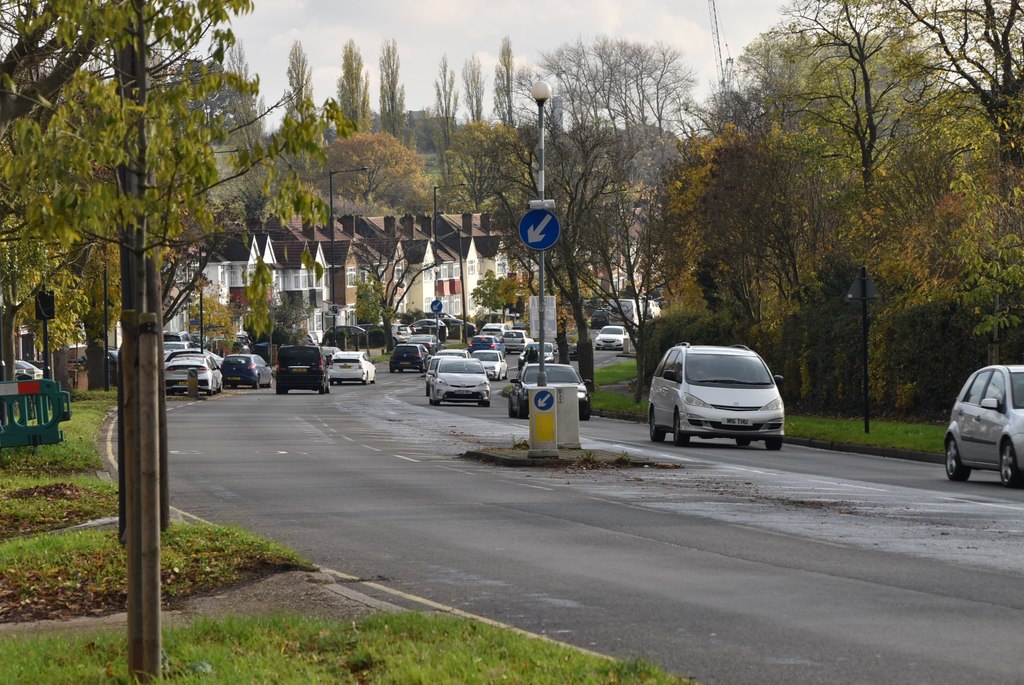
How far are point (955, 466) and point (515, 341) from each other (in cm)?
8434

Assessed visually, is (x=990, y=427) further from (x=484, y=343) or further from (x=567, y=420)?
(x=484, y=343)

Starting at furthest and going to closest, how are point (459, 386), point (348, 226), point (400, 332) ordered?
point (348, 226) < point (400, 332) < point (459, 386)

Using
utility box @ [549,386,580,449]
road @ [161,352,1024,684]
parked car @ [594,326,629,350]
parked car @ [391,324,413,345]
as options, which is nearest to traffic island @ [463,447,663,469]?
utility box @ [549,386,580,449]

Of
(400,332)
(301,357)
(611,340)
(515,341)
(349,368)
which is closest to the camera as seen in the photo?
(301,357)

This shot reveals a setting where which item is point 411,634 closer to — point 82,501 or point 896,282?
point 82,501

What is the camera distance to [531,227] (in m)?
23.5

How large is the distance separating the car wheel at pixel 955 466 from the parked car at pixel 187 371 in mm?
38892

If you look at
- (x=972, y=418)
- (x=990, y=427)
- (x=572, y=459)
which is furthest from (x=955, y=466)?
(x=572, y=459)

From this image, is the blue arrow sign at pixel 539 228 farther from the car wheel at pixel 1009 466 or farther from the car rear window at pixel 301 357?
the car rear window at pixel 301 357

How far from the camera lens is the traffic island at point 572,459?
77.2 feet

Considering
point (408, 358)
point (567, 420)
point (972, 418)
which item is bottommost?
point (567, 420)

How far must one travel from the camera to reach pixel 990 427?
67.4ft

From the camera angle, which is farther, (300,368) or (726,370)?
(300,368)

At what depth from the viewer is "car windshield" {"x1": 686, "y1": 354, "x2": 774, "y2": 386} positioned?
29.6m
